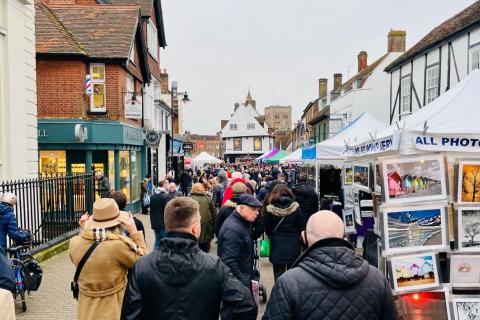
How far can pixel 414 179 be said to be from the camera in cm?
461

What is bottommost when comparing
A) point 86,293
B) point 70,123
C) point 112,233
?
point 86,293

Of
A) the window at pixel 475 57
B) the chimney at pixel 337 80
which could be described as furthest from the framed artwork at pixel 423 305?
the chimney at pixel 337 80

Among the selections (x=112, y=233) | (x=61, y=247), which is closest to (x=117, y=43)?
(x=61, y=247)

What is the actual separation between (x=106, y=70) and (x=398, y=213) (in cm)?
1408

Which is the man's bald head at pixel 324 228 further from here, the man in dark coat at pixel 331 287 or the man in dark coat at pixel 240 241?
the man in dark coat at pixel 240 241

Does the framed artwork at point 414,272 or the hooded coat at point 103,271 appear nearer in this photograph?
the hooded coat at point 103,271

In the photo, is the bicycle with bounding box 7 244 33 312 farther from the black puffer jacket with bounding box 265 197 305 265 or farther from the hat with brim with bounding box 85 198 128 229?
the black puffer jacket with bounding box 265 197 305 265

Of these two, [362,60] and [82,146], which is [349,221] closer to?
[82,146]

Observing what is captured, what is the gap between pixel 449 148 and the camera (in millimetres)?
4422

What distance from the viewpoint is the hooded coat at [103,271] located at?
12.6 ft

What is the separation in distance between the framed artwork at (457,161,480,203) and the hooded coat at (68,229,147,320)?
3281 mm

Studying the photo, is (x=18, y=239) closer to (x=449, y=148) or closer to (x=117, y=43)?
(x=449, y=148)

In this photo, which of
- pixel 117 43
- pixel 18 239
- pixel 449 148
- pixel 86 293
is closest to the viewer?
pixel 86 293

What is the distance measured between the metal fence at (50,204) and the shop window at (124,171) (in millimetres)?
4470
